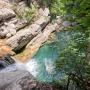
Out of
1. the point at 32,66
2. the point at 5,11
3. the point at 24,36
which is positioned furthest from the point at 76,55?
the point at 5,11

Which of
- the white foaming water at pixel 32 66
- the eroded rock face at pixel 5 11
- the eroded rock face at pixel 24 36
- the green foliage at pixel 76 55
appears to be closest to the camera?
the green foliage at pixel 76 55

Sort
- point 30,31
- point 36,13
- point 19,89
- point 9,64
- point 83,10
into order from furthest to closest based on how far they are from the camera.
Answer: point 36,13 → point 30,31 → point 9,64 → point 19,89 → point 83,10

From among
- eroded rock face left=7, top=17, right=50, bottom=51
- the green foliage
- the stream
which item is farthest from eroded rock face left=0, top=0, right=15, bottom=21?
the green foliage

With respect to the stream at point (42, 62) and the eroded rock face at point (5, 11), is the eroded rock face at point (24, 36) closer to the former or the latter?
the stream at point (42, 62)

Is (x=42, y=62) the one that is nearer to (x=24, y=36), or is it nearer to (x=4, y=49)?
(x=4, y=49)

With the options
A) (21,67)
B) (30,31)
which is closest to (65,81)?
(21,67)

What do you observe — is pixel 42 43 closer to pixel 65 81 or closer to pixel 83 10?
pixel 65 81

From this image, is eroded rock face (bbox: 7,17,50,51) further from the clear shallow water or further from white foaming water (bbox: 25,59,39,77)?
white foaming water (bbox: 25,59,39,77)

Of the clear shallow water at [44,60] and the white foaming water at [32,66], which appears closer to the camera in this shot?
the clear shallow water at [44,60]

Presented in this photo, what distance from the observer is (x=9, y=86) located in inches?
334

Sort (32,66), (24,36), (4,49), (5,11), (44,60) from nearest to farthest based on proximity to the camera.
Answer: (32,66)
(44,60)
(4,49)
(24,36)
(5,11)

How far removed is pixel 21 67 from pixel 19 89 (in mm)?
11236

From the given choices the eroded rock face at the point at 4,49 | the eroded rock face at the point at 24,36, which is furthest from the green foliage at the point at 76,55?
the eroded rock face at the point at 24,36

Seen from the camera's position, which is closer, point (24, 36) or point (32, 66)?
point (32, 66)
